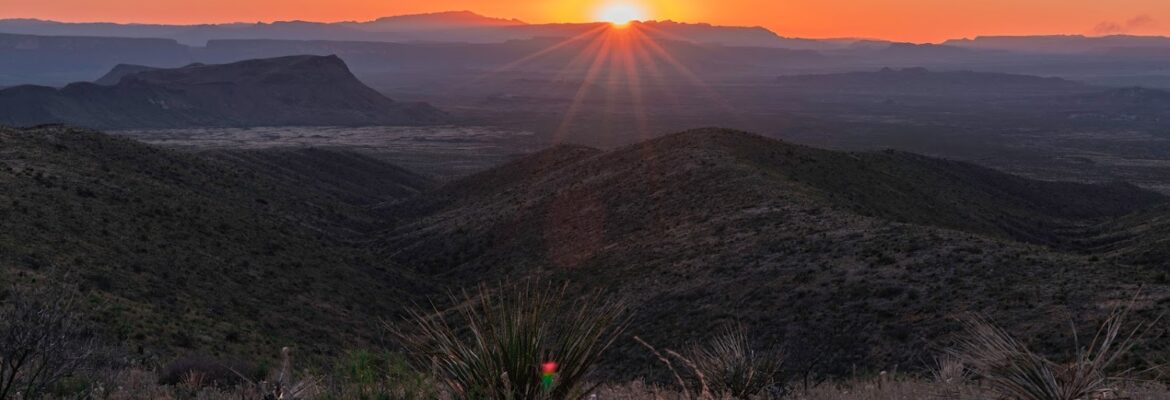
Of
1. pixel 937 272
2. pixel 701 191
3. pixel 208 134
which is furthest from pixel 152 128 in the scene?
pixel 937 272

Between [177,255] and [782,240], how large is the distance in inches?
907

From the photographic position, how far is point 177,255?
1174 inches

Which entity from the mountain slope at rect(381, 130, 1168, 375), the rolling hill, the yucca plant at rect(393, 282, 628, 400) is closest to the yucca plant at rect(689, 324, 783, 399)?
the yucca plant at rect(393, 282, 628, 400)

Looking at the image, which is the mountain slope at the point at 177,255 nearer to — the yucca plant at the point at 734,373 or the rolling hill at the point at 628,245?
the rolling hill at the point at 628,245

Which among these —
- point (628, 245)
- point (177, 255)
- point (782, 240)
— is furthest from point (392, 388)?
point (628, 245)

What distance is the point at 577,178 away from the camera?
54.9 metres

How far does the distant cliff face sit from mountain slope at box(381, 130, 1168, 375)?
400 feet

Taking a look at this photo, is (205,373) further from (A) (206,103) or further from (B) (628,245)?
(A) (206,103)

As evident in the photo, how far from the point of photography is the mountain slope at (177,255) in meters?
22.0

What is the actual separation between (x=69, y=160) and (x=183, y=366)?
36.3 meters

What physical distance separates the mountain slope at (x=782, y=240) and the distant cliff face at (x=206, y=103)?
121957mm

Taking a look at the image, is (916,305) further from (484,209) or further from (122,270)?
(484,209)

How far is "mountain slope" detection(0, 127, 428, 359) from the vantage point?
21984 millimetres

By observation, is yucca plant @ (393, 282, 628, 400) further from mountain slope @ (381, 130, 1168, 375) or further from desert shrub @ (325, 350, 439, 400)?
mountain slope @ (381, 130, 1168, 375)
